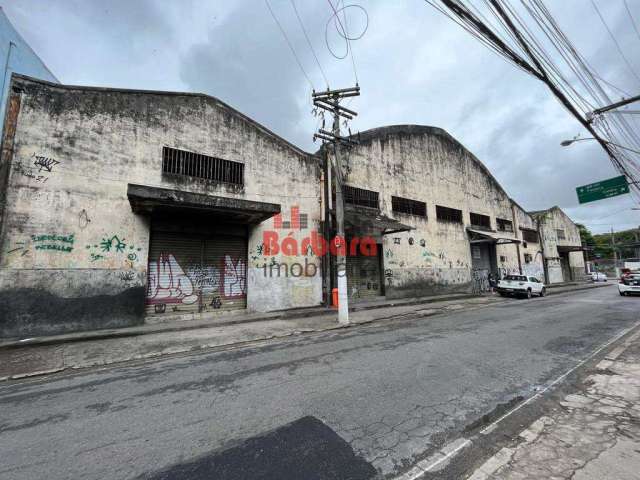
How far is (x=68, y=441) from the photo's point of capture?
2898 millimetres

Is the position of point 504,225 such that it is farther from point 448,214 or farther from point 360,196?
point 360,196

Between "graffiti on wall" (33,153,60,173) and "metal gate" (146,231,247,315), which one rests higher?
"graffiti on wall" (33,153,60,173)

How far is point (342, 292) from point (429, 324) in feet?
9.33

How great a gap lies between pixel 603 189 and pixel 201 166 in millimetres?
19059

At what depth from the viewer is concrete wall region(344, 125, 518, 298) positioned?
16125mm

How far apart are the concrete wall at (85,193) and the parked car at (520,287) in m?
15.3

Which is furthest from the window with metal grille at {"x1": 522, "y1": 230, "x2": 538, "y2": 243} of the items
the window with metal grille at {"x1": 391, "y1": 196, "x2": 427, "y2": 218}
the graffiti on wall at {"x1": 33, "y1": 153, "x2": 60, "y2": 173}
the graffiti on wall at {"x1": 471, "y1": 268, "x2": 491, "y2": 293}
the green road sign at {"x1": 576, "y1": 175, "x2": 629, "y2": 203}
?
the graffiti on wall at {"x1": 33, "y1": 153, "x2": 60, "y2": 173}

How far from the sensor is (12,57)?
11211 mm

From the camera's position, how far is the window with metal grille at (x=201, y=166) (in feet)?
33.9

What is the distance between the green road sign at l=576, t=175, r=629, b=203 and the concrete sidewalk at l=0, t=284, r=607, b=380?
11497 millimetres

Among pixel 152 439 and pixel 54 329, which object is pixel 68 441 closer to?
pixel 152 439

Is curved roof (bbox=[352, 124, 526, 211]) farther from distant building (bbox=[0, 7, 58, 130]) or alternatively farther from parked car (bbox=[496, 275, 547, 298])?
distant building (bbox=[0, 7, 58, 130])

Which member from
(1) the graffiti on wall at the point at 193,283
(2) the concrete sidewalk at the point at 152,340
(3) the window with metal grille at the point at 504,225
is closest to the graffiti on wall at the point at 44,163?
(1) the graffiti on wall at the point at 193,283

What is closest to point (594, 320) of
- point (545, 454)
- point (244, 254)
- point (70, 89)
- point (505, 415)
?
point (505, 415)
